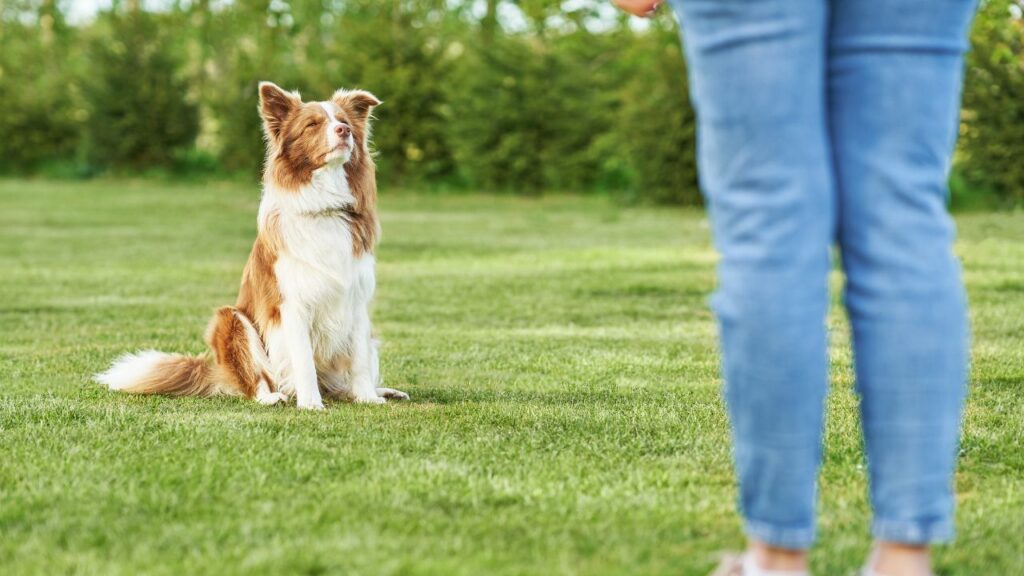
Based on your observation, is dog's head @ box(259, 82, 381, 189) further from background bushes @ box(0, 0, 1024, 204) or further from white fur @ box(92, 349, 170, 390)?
background bushes @ box(0, 0, 1024, 204)

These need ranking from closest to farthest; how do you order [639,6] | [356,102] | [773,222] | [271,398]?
1. [773,222]
2. [639,6]
3. [271,398]
4. [356,102]

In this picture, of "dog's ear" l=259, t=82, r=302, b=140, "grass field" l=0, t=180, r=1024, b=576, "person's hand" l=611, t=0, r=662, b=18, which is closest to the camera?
"person's hand" l=611, t=0, r=662, b=18

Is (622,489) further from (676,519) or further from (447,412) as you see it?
(447,412)

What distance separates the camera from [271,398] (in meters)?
4.72

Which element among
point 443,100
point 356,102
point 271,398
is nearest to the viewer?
point 271,398

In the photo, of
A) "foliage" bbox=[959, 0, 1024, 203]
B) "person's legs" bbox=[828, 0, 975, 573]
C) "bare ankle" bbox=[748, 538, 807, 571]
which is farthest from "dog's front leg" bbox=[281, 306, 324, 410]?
"foliage" bbox=[959, 0, 1024, 203]

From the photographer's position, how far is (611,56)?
29.4 m

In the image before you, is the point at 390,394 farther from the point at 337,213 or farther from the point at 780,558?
the point at 780,558

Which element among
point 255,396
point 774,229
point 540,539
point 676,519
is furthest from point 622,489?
point 255,396

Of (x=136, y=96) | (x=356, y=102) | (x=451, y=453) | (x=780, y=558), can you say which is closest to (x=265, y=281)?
(x=356, y=102)

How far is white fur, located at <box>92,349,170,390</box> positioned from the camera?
15.7 ft

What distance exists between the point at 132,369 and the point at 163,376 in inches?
4.7

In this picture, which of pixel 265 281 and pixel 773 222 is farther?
pixel 265 281

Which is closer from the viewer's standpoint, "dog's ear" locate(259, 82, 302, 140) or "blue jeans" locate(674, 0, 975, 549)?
"blue jeans" locate(674, 0, 975, 549)
